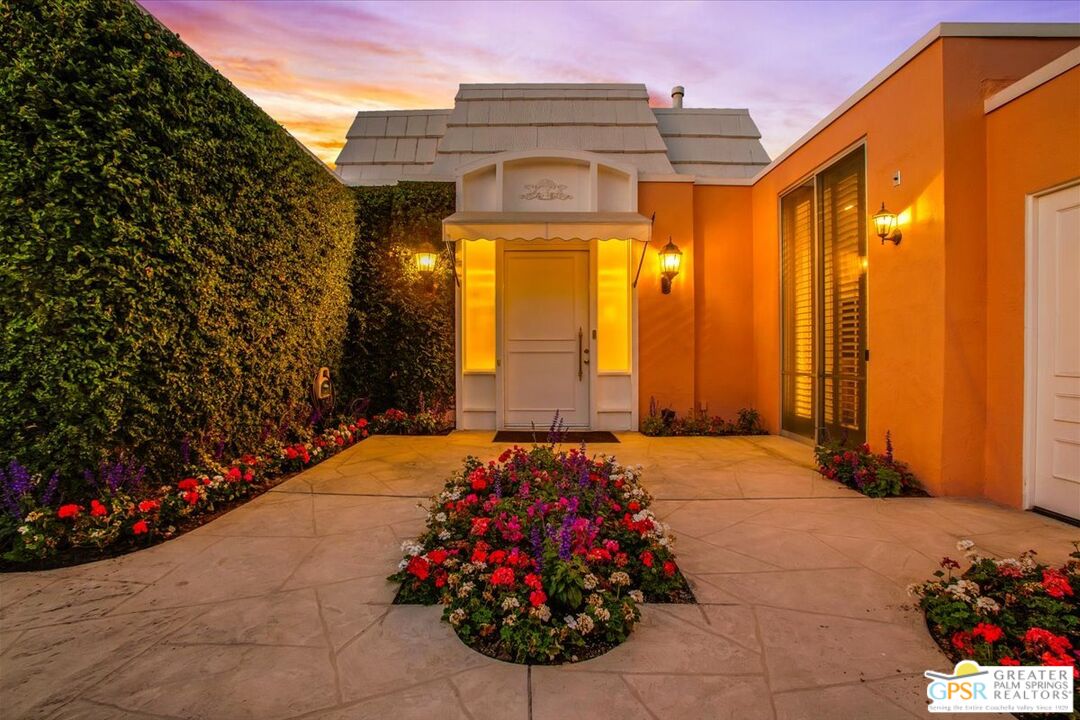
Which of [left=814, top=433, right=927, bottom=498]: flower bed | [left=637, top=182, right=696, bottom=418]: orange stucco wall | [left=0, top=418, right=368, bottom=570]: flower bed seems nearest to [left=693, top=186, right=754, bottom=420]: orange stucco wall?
[left=637, top=182, right=696, bottom=418]: orange stucco wall

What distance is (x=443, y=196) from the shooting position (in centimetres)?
735

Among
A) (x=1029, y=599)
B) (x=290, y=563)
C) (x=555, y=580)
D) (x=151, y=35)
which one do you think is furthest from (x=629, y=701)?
(x=151, y=35)

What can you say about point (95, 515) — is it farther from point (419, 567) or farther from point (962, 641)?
point (962, 641)

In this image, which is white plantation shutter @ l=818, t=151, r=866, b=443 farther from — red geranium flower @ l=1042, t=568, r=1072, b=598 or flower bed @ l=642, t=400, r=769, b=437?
red geranium flower @ l=1042, t=568, r=1072, b=598

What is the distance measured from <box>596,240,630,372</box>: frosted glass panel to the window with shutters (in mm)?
2283

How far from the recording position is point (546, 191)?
7.26 metres

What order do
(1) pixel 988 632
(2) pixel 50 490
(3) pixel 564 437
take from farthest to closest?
(3) pixel 564 437 → (2) pixel 50 490 → (1) pixel 988 632

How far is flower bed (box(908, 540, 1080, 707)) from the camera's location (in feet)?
5.92

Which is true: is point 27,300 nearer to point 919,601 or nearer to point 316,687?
point 316,687

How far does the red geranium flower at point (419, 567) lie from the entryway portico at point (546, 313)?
4.87 metres

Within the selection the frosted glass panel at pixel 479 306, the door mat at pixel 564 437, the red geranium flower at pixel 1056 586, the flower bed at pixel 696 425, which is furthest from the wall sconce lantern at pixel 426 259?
the red geranium flower at pixel 1056 586

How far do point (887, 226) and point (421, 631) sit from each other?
5.25 metres

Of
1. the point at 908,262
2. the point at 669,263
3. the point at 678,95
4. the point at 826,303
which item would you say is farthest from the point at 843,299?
the point at 678,95

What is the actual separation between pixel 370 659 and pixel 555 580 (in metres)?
0.85
